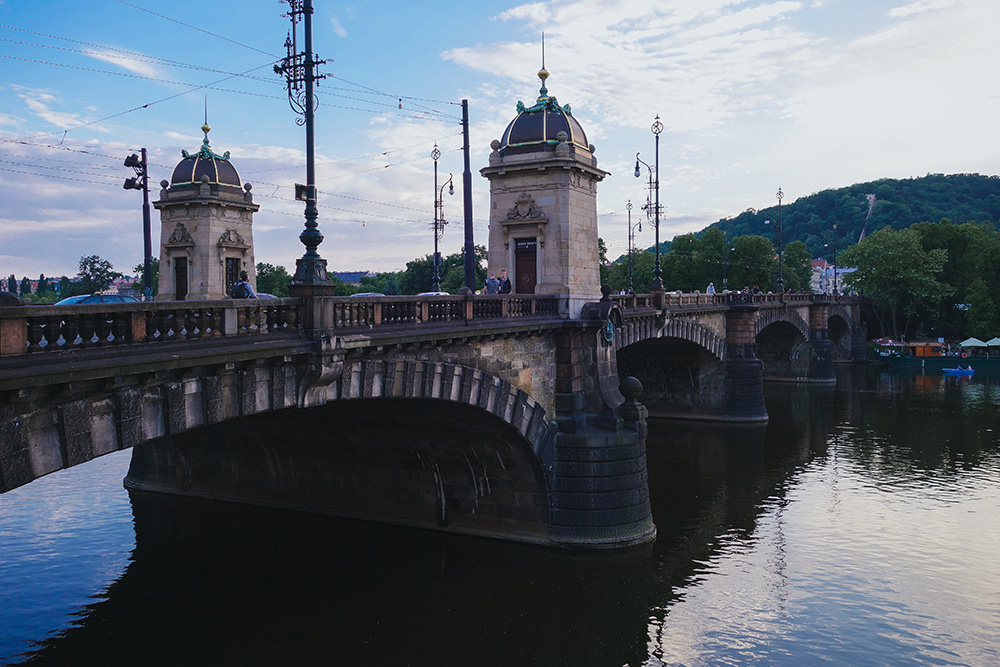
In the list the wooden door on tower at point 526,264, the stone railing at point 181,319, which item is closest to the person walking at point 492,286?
the wooden door on tower at point 526,264

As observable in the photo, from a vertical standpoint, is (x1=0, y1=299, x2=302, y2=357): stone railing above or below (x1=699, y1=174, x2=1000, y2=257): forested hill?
below

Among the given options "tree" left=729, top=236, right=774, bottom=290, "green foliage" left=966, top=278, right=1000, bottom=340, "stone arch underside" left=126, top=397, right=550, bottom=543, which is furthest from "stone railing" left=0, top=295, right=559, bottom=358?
"tree" left=729, top=236, right=774, bottom=290

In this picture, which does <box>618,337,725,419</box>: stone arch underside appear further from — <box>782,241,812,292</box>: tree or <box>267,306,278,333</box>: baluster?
<box>782,241,812,292</box>: tree

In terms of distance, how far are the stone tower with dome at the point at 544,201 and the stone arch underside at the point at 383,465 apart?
555 cm

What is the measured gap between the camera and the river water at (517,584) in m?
17.4

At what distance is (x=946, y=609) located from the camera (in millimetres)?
19000

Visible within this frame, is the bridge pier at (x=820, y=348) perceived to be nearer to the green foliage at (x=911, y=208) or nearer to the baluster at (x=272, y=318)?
the baluster at (x=272, y=318)

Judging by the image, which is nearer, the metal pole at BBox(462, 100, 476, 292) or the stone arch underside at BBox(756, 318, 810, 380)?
the metal pole at BBox(462, 100, 476, 292)

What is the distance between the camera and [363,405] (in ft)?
67.2

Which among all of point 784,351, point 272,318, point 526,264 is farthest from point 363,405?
point 784,351

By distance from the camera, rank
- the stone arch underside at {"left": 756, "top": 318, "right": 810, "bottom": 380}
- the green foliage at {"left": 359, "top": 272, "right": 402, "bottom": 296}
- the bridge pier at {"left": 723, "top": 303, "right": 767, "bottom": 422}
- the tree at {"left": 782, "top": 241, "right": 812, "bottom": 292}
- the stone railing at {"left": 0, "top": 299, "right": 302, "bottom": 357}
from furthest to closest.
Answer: the green foliage at {"left": 359, "top": 272, "right": 402, "bottom": 296} < the tree at {"left": 782, "top": 241, "right": 812, "bottom": 292} < the stone arch underside at {"left": 756, "top": 318, "right": 810, "bottom": 380} < the bridge pier at {"left": 723, "top": 303, "right": 767, "bottom": 422} < the stone railing at {"left": 0, "top": 299, "right": 302, "bottom": 357}

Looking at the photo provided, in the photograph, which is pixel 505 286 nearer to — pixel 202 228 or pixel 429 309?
pixel 429 309

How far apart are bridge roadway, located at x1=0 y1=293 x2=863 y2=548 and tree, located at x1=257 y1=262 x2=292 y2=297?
45640mm

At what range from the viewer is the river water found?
1741 centimetres
